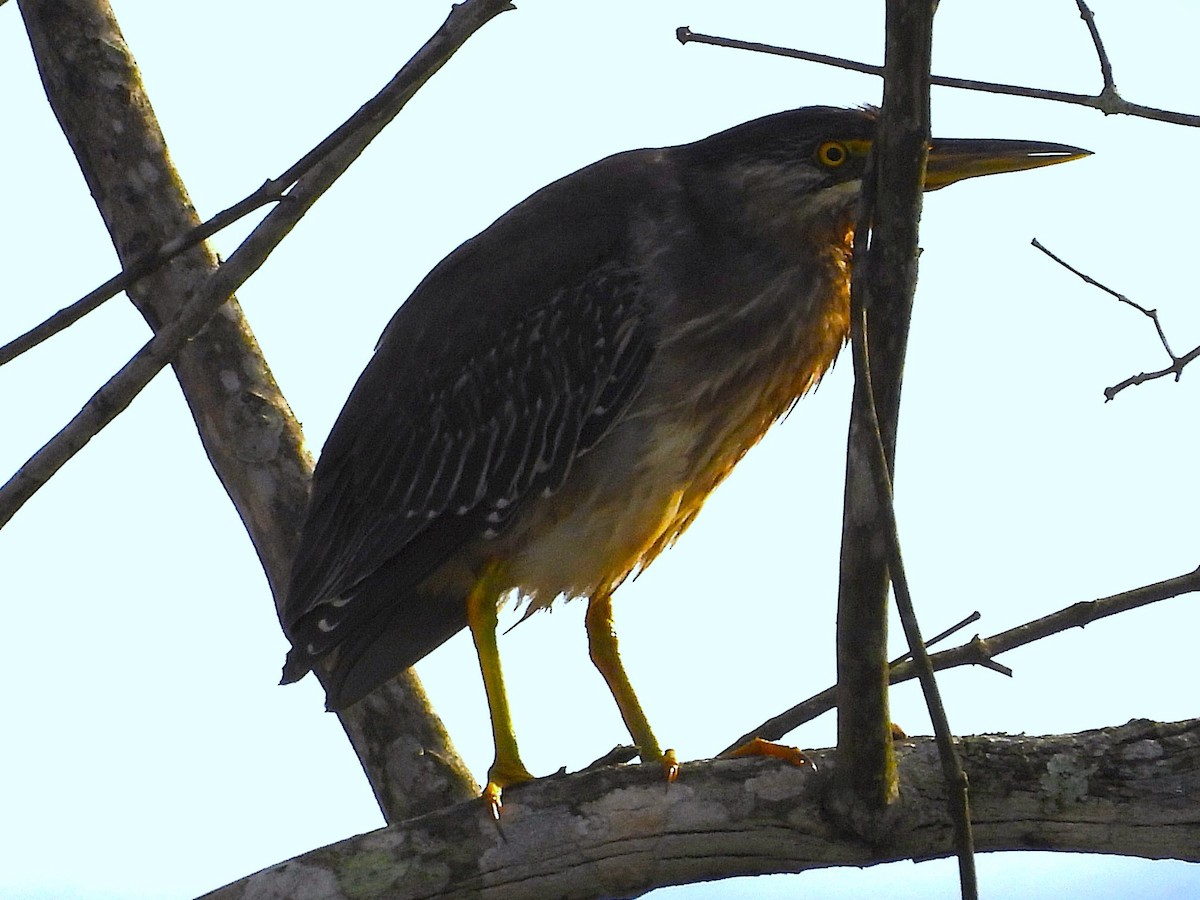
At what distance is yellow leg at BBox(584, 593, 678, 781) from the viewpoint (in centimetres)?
407

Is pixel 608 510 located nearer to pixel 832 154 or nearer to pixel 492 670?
pixel 492 670

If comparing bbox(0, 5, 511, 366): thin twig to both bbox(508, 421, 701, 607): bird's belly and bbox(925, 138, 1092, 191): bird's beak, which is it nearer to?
bbox(508, 421, 701, 607): bird's belly

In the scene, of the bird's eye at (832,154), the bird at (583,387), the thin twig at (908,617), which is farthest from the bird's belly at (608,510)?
the thin twig at (908,617)

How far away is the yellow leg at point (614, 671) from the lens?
407 cm

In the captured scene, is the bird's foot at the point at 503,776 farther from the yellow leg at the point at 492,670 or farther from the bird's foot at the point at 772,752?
the bird's foot at the point at 772,752

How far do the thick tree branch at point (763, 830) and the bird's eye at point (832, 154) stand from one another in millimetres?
1555

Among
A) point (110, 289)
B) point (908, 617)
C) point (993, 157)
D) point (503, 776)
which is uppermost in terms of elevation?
point (993, 157)

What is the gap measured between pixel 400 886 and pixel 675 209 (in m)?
1.84

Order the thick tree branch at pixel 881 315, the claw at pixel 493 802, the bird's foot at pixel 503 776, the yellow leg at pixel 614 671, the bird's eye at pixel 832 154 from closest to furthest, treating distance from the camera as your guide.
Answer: the thick tree branch at pixel 881 315
the claw at pixel 493 802
the bird's foot at pixel 503 776
the bird's eye at pixel 832 154
the yellow leg at pixel 614 671

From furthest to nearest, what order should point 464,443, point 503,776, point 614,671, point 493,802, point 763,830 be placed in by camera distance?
point 614,671
point 464,443
point 503,776
point 493,802
point 763,830

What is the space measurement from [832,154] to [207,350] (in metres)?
1.77

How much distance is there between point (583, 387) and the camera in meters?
3.75

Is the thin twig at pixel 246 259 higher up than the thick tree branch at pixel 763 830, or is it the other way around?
the thin twig at pixel 246 259

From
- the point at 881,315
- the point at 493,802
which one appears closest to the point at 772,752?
the point at 493,802
